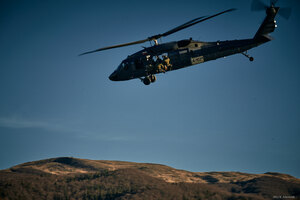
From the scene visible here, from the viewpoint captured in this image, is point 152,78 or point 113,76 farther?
point 113,76

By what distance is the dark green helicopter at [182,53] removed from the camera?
42.0 metres

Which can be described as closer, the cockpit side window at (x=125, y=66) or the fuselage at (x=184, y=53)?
the fuselage at (x=184, y=53)

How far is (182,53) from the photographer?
42.5 metres

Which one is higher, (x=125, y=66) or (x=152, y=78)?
(x=125, y=66)

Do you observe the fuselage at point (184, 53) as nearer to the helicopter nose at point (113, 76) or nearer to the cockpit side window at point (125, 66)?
the cockpit side window at point (125, 66)

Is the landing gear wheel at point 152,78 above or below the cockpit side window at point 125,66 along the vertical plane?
below

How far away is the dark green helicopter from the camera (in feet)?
138

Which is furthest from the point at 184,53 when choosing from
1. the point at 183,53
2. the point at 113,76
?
the point at 113,76

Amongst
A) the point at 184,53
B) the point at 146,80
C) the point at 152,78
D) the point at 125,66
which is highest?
the point at 184,53

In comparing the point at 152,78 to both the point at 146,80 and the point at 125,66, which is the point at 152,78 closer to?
the point at 146,80

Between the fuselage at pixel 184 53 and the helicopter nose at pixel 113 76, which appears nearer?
the fuselage at pixel 184 53

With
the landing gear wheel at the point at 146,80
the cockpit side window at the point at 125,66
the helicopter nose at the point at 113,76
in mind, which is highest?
the cockpit side window at the point at 125,66

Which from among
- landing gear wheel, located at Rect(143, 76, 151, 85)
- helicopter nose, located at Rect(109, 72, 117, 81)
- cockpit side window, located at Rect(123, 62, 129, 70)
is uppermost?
cockpit side window, located at Rect(123, 62, 129, 70)

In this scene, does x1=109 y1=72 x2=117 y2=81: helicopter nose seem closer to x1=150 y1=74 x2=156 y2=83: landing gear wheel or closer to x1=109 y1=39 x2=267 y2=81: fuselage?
x1=109 y1=39 x2=267 y2=81: fuselage
